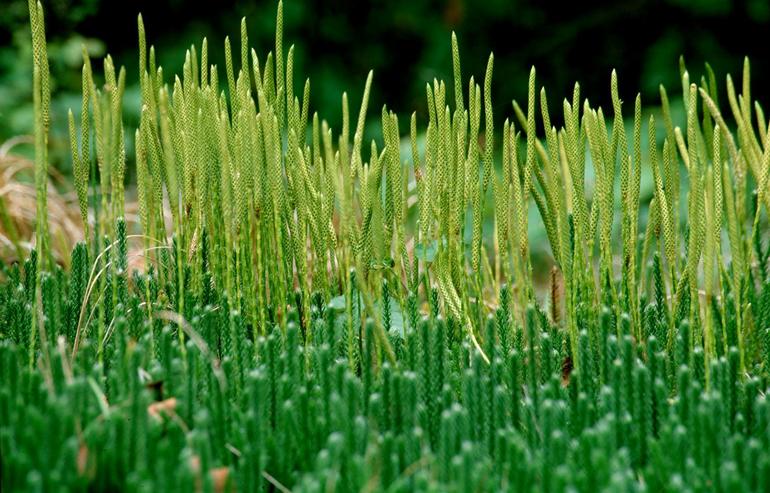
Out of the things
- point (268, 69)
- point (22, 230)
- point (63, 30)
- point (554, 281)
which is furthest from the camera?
point (63, 30)

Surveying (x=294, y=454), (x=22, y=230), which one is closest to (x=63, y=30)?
(x=22, y=230)

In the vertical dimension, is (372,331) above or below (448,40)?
below

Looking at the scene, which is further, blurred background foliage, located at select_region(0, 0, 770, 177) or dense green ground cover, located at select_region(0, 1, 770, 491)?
blurred background foliage, located at select_region(0, 0, 770, 177)

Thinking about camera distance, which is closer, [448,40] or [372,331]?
[372,331]

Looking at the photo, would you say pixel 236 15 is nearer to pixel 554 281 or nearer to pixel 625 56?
pixel 625 56

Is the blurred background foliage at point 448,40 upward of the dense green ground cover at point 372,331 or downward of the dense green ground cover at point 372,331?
upward
